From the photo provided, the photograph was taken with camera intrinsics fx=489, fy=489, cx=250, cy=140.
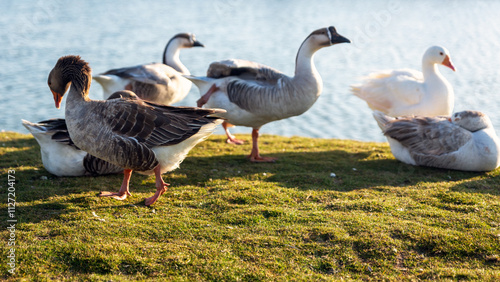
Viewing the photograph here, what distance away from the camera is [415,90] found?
9.73 m

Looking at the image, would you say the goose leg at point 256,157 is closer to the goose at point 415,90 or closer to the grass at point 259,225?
A: the grass at point 259,225

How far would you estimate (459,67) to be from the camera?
2184 centimetres

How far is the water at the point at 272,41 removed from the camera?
58.5ft

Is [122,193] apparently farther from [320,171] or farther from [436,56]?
[436,56]

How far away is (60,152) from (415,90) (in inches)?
265

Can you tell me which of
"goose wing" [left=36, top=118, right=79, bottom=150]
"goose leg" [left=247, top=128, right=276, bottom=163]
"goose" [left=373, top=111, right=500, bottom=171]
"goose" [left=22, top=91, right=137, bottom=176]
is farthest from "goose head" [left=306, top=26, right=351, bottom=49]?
"goose wing" [left=36, top=118, right=79, bottom=150]

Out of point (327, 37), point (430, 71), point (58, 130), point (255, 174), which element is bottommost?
point (255, 174)

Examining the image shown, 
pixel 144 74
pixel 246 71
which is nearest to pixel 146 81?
pixel 144 74

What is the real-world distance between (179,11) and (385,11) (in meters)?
13.7

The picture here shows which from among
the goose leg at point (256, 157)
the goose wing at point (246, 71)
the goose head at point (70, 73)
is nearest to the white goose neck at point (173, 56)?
the goose wing at point (246, 71)

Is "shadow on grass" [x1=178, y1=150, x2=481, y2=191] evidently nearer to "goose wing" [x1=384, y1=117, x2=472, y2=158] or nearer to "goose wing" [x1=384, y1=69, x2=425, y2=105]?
"goose wing" [x1=384, y1=117, x2=472, y2=158]

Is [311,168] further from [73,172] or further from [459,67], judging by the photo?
[459,67]

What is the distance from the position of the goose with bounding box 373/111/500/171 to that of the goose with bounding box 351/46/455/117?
4.23ft

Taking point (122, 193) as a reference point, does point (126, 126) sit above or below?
above
